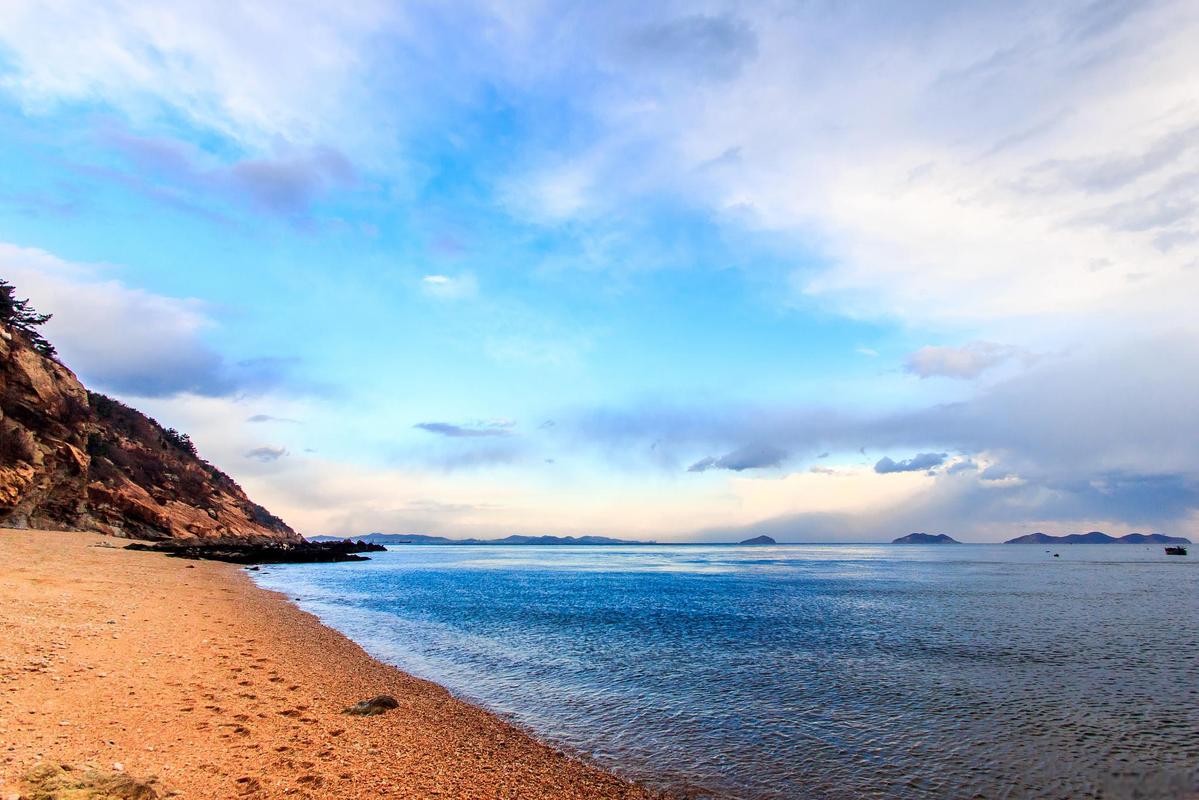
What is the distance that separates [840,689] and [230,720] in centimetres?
1823

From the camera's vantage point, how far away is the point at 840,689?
1984 cm

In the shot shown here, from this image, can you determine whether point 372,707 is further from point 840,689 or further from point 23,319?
point 23,319

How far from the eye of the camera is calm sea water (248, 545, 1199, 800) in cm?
1295

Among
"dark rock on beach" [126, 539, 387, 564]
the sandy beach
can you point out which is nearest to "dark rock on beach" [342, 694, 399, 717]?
the sandy beach

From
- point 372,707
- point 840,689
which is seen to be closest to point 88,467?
point 372,707

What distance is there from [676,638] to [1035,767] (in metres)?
18.8

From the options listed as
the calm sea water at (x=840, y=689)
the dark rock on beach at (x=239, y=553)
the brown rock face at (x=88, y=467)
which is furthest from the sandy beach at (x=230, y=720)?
the dark rock on beach at (x=239, y=553)

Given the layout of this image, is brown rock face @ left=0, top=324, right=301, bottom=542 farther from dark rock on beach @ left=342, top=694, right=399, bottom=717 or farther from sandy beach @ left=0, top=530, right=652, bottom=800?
dark rock on beach @ left=342, top=694, right=399, bottom=717

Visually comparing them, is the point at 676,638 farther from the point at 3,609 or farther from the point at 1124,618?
the point at 1124,618

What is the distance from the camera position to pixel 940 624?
35656 mm

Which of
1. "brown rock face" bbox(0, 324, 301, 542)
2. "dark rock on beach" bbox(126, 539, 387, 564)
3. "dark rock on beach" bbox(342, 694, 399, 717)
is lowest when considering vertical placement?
"dark rock on beach" bbox(126, 539, 387, 564)

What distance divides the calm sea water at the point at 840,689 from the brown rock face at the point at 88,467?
39541 millimetres

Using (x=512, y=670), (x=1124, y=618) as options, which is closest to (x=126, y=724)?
(x=512, y=670)

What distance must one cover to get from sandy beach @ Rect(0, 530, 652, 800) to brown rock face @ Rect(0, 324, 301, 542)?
1866 inches
